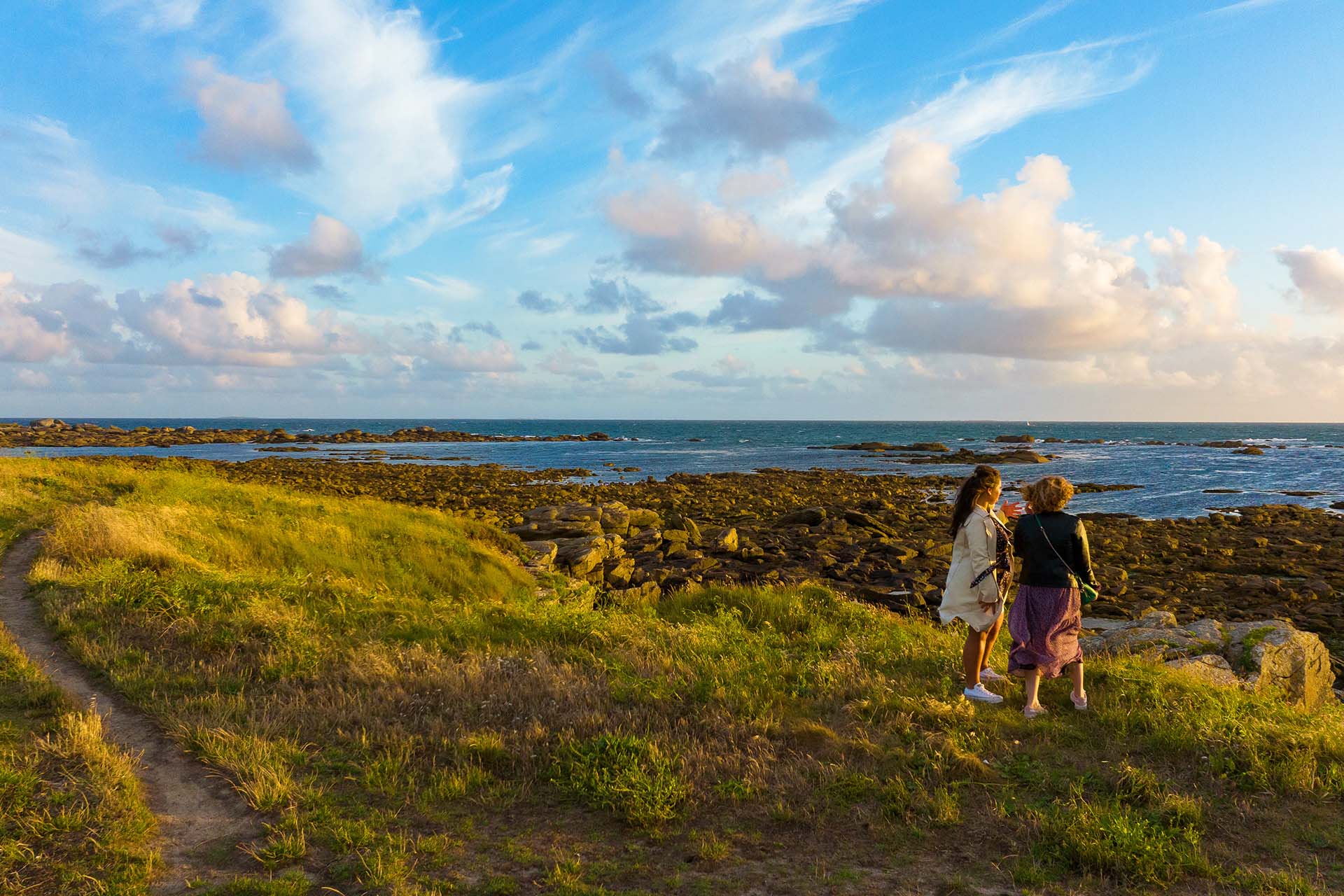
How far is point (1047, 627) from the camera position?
6.84 metres

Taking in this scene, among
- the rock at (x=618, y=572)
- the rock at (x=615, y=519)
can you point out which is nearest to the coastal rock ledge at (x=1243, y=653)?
the rock at (x=618, y=572)

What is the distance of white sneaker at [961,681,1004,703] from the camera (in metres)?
7.11

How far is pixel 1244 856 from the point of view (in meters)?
4.84

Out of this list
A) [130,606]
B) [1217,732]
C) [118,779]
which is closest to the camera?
[118,779]

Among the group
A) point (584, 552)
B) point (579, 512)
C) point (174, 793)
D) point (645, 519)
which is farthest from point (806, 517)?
point (174, 793)

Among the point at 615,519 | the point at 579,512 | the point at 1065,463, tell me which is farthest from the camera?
the point at 1065,463

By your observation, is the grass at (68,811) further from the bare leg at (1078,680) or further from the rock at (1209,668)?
the rock at (1209,668)

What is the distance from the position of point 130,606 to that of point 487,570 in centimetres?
693

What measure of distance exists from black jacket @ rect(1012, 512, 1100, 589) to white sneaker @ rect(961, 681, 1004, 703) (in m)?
1.22

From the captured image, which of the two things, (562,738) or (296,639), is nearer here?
(562,738)

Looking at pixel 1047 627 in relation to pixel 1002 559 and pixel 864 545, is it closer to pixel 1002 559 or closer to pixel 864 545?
pixel 1002 559

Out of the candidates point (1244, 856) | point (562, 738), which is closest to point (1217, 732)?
point (1244, 856)

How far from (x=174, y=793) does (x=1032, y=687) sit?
741 cm

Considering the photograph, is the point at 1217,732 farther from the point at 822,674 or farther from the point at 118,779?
the point at 118,779
